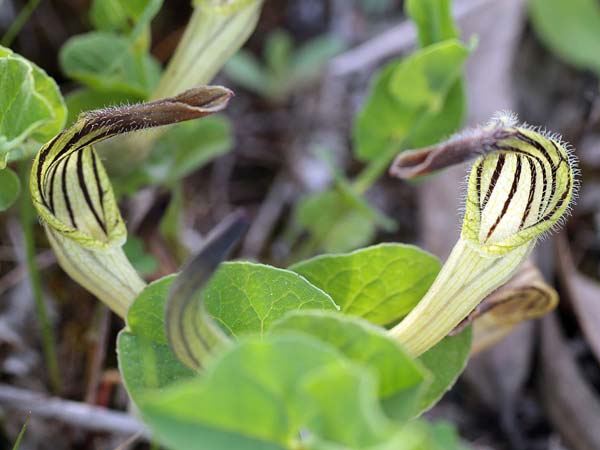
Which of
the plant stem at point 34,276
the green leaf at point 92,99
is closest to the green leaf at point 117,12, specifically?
the green leaf at point 92,99

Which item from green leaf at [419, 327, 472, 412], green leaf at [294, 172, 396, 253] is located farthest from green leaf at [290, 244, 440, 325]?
green leaf at [294, 172, 396, 253]

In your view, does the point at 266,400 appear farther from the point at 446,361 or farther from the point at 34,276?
the point at 34,276

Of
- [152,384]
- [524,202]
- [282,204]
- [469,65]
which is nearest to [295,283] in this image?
[152,384]

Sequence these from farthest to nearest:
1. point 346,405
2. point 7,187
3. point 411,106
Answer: point 411,106 < point 7,187 < point 346,405

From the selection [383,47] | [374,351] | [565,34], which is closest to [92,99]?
[374,351]

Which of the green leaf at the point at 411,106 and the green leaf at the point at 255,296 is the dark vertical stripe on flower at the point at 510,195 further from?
the green leaf at the point at 411,106

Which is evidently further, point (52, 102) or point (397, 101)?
point (397, 101)

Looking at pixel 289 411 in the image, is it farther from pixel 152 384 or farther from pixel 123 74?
pixel 123 74

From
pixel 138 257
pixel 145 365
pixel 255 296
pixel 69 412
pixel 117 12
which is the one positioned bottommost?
pixel 69 412
